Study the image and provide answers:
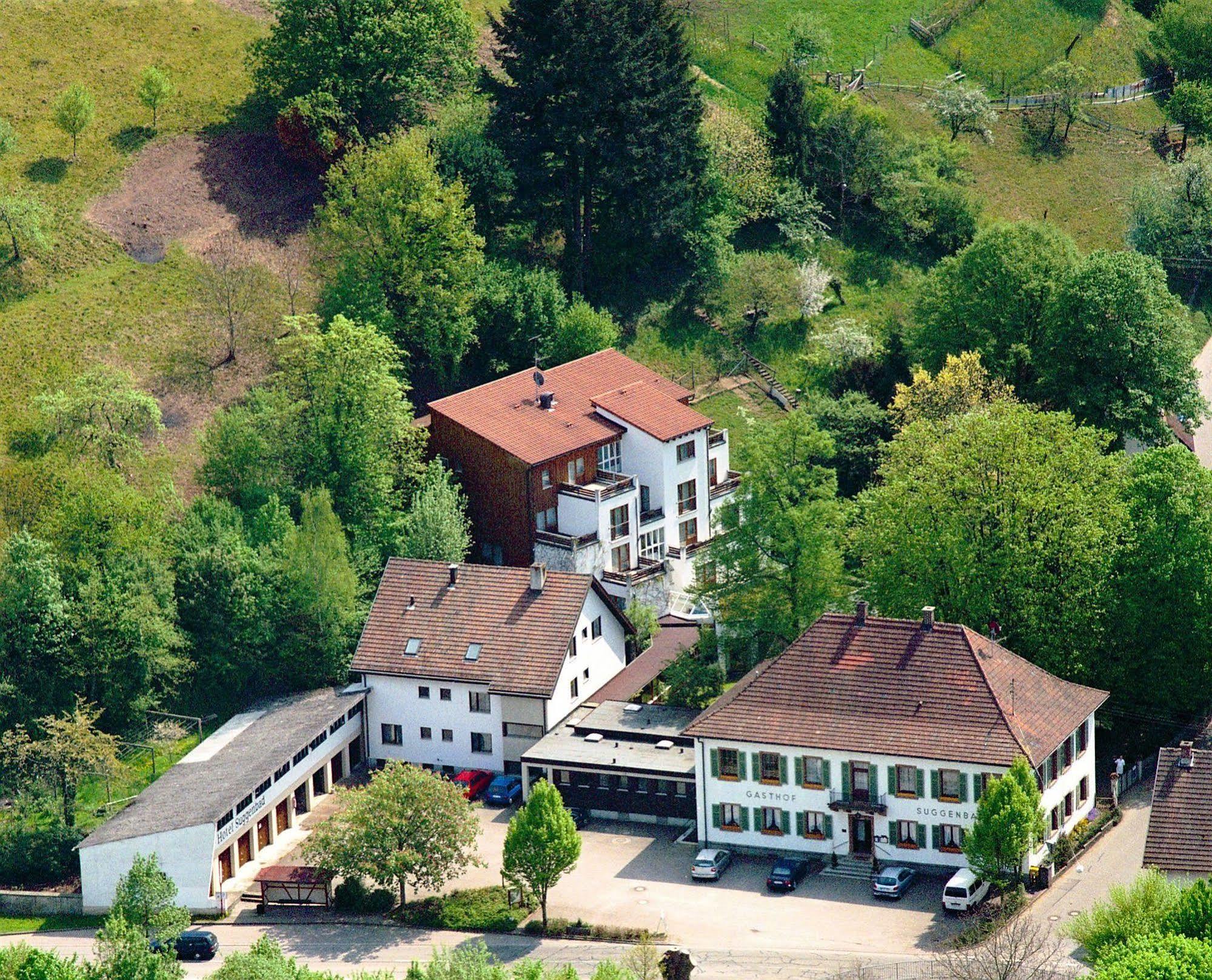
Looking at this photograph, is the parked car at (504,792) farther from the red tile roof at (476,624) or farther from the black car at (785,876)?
the black car at (785,876)

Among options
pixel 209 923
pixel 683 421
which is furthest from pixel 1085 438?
pixel 209 923

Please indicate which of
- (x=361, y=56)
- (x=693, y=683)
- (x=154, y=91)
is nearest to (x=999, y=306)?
(x=693, y=683)

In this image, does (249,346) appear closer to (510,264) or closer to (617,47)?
(510,264)

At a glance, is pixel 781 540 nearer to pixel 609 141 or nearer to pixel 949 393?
pixel 949 393

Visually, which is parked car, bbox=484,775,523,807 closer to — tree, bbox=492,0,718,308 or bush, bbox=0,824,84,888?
bush, bbox=0,824,84,888

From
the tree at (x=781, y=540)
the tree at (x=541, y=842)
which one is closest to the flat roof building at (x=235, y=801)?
the tree at (x=541, y=842)
